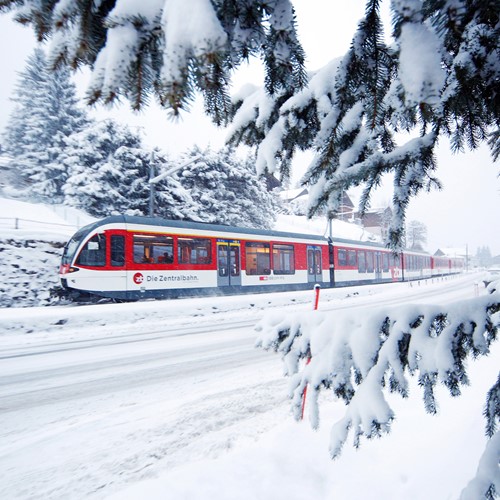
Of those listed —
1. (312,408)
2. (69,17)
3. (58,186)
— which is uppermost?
(58,186)

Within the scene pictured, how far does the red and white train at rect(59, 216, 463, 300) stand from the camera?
460 inches

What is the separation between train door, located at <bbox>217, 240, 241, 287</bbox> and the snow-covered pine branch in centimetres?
1344

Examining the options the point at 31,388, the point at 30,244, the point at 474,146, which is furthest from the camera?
the point at 30,244

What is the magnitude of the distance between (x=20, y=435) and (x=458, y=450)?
13.0 feet

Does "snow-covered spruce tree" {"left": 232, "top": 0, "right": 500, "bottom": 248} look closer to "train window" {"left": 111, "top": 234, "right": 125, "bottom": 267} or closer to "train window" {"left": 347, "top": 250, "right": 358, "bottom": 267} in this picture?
"train window" {"left": 111, "top": 234, "right": 125, "bottom": 267}

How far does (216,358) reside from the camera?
6.14 m

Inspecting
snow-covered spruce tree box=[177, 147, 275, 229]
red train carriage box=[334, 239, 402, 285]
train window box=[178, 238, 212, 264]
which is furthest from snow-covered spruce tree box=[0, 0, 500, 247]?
snow-covered spruce tree box=[177, 147, 275, 229]

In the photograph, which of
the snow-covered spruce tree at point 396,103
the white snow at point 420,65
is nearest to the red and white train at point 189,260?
the snow-covered spruce tree at point 396,103

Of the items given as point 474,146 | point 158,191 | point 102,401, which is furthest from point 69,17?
point 158,191

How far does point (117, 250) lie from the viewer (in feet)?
39.2

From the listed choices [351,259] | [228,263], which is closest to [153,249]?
[228,263]

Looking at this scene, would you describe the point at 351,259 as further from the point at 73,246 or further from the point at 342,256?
the point at 73,246

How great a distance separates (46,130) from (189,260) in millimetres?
24590

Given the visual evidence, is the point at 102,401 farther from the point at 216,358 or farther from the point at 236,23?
the point at 236,23
